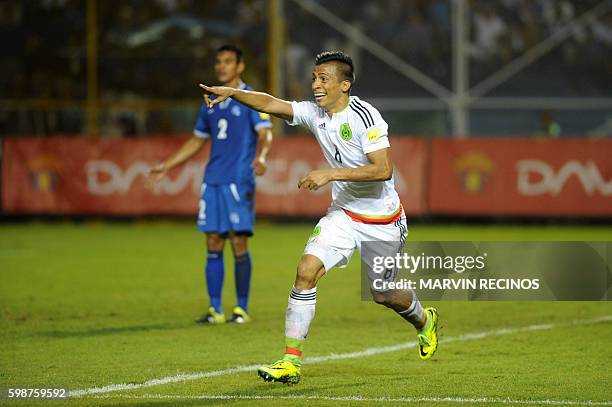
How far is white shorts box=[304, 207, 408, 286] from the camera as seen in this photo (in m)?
7.61

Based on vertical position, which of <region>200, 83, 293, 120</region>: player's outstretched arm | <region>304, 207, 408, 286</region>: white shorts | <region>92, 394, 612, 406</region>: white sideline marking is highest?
<region>200, 83, 293, 120</region>: player's outstretched arm

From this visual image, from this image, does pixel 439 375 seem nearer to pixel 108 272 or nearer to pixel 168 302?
pixel 168 302

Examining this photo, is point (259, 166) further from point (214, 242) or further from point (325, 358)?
point (325, 358)

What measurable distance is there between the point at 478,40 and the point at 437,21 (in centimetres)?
100

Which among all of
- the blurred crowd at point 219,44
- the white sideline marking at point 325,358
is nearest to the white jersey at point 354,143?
the white sideline marking at point 325,358

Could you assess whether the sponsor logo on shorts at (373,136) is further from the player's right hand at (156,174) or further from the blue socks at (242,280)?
the player's right hand at (156,174)

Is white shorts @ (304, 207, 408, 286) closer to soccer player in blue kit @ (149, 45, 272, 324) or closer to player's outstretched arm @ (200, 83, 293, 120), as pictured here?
player's outstretched arm @ (200, 83, 293, 120)

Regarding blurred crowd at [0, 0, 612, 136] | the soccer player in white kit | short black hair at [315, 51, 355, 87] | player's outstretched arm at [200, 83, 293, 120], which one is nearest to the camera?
the soccer player in white kit

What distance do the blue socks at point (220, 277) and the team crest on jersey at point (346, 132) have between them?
3.29 m

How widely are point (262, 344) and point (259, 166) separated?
175 centimetres

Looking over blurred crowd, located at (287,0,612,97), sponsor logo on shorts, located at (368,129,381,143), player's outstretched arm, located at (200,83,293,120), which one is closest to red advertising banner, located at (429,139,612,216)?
blurred crowd, located at (287,0,612,97)

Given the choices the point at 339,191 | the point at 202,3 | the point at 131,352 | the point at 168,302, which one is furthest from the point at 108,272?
the point at 202,3

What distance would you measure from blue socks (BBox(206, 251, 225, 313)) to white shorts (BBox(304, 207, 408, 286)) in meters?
2.89

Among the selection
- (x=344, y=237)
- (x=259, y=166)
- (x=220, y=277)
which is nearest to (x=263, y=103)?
(x=344, y=237)
